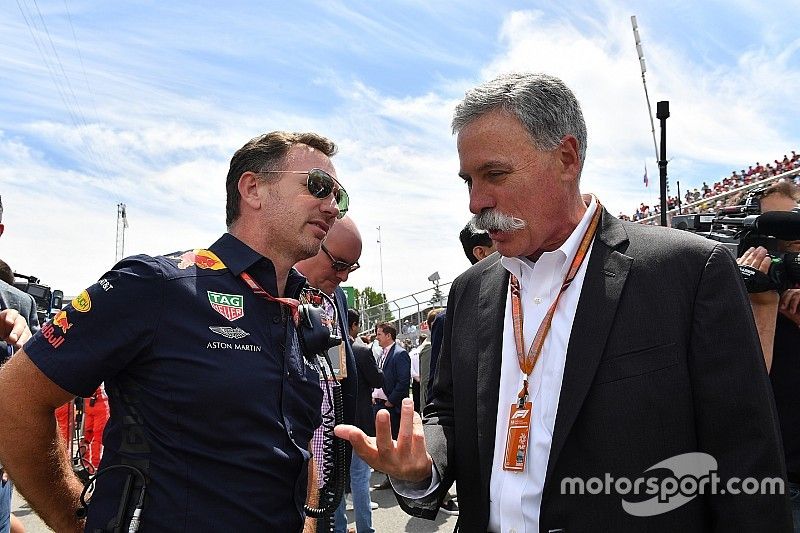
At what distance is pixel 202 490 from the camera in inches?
81.1

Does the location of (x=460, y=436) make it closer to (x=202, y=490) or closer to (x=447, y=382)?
(x=447, y=382)

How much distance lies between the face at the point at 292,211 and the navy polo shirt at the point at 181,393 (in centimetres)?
45

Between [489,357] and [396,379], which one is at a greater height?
[396,379]

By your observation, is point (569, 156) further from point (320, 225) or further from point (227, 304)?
point (227, 304)

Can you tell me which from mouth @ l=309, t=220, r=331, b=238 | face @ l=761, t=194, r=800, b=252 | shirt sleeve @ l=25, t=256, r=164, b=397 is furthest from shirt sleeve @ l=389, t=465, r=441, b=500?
face @ l=761, t=194, r=800, b=252

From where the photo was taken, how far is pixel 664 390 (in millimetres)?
1872

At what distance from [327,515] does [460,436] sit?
797 millimetres

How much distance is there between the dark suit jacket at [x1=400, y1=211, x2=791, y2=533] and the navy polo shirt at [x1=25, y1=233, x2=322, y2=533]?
0.97m

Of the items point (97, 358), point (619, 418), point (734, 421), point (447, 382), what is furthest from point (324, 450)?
point (734, 421)

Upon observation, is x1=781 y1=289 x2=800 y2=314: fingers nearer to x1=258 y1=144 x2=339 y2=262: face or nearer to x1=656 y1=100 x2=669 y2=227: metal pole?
x1=258 y1=144 x2=339 y2=262: face

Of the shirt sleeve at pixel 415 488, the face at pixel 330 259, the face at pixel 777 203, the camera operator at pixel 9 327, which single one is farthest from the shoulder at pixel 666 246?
the camera operator at pixel 9 327

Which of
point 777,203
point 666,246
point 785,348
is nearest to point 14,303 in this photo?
point 666,246

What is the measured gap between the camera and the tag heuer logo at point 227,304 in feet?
7.37

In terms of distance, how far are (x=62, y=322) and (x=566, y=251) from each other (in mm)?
1716
